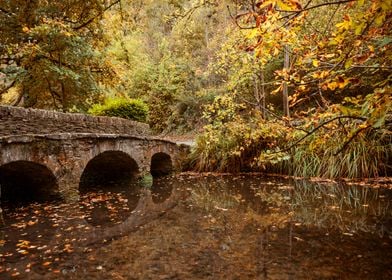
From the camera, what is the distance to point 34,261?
4051 mm

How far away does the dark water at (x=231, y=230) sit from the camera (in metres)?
3.64

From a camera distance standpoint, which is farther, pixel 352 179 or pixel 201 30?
pixel 201 30

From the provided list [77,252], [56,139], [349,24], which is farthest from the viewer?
[56,139]

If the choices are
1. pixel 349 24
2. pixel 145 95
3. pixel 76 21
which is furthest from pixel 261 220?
pixel 145 95

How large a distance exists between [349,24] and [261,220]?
379 centimetres

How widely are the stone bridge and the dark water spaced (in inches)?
26.0

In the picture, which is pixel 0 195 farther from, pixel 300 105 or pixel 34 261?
pixel 300 105

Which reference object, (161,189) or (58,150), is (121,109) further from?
(58,150)

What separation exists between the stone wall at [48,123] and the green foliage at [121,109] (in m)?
1.73

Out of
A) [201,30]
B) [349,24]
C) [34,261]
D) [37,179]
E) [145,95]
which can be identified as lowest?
[34,261]

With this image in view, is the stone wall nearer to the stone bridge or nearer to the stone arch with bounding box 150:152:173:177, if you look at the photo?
the stone bridge

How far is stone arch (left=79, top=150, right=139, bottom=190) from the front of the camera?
9.89 metres

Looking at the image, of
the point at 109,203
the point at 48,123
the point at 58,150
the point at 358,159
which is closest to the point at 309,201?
the point at 358,159

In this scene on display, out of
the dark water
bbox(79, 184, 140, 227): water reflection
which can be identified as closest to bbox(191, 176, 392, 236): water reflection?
the dark water
